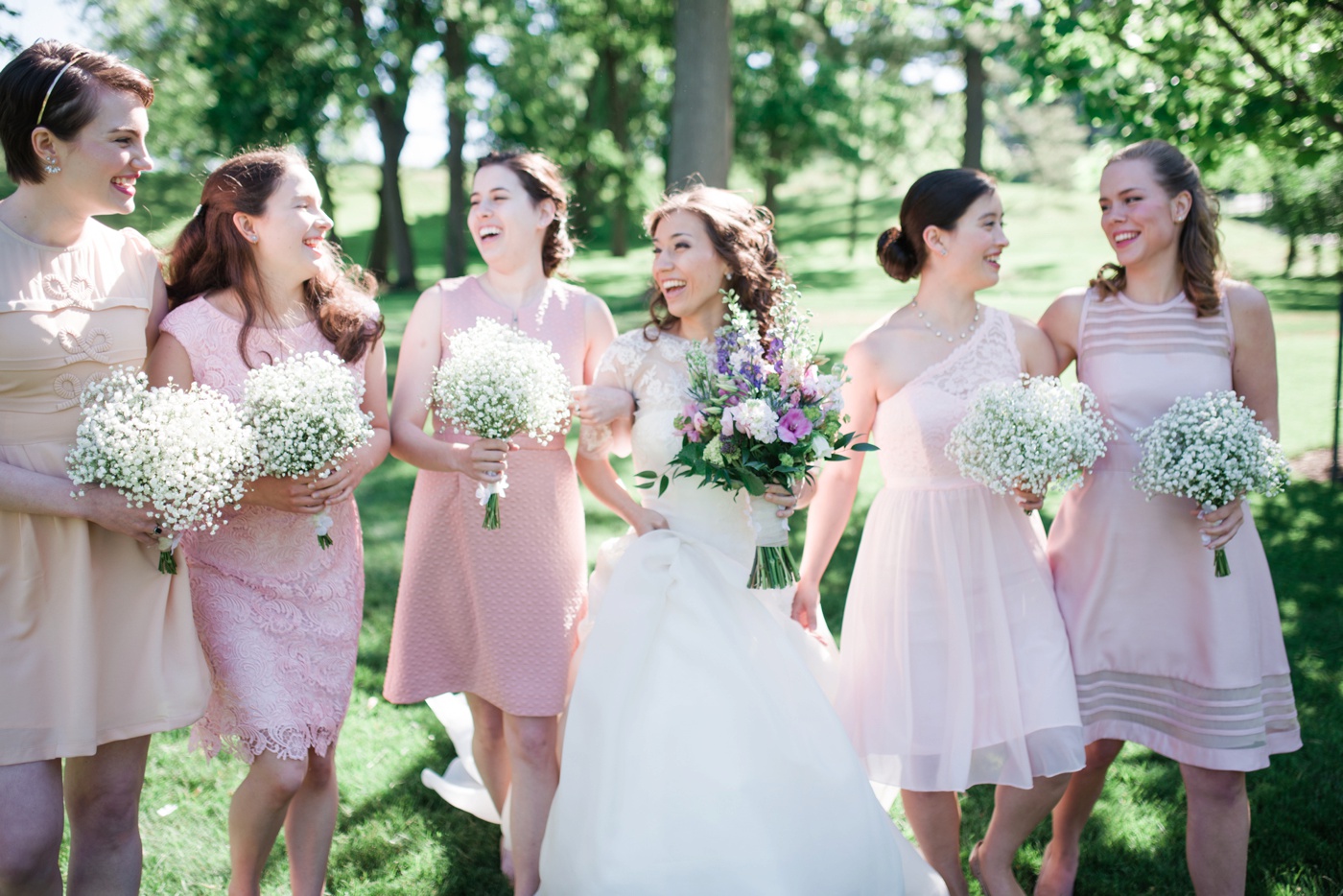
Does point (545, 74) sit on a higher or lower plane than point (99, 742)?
higher

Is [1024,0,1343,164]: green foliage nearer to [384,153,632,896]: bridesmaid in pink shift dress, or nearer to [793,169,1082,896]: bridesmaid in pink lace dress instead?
[793,169,1082,896]: bridesmaid in pink lace dress

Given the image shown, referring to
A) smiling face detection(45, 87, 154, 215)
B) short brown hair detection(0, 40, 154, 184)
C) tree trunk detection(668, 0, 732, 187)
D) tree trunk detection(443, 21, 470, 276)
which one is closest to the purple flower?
smiling face detection(45, 87, 154, 215)

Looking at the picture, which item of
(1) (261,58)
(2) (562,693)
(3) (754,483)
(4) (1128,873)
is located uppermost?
(1) (261,58)

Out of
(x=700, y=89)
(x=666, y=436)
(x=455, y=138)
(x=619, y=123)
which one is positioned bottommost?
(x=666, y=436)

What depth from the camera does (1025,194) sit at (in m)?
50.9

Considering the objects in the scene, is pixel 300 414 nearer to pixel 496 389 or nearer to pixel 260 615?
pixel 496 389

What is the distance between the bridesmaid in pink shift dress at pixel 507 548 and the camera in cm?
424

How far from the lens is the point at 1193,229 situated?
13.6 feet

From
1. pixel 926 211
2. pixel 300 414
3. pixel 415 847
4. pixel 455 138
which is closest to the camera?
pixel 300 414

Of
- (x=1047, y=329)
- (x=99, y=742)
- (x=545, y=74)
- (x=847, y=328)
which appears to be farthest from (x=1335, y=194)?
(x=545, y=74)

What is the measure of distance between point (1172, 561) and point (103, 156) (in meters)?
4.18

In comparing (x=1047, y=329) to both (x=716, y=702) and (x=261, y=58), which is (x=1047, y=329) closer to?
(x=716, y=702)

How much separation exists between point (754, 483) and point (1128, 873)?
252 cm

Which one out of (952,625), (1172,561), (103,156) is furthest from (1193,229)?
(103,156)
